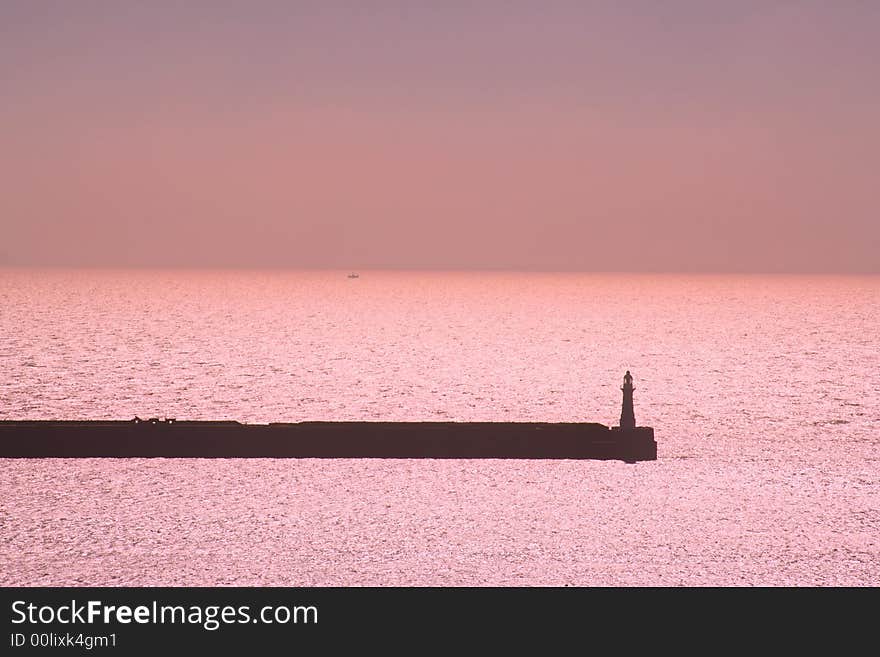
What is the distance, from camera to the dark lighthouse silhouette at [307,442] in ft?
26.9

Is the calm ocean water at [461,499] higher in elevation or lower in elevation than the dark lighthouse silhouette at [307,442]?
lower

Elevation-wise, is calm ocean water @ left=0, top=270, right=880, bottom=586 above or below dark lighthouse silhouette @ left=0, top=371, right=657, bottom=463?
below

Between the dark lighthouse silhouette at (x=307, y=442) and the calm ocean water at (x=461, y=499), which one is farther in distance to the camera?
the dark lighthouse silhouette at (x=307, y=442)

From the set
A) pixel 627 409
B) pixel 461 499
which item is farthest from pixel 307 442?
pixel 627 409

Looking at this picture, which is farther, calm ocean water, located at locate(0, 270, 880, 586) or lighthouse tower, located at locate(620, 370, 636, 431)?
lighthouse tower, located at locate(620, 370, 636, 431)

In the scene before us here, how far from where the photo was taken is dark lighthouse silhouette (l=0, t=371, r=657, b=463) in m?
8.19

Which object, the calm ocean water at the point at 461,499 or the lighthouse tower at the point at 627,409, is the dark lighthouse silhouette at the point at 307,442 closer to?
the lighthouse tower at the point at 627,409

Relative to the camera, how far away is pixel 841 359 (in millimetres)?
23562

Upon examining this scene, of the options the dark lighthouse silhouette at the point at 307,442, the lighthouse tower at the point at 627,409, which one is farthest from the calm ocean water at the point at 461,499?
the lighthouse tower at the point at 627,409

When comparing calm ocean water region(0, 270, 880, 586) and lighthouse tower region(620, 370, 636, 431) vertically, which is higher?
Answer: lighthouse tower region(620, 370, 636, 431)

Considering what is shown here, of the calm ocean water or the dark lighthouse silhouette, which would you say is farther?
the dark lighthouse silhouette

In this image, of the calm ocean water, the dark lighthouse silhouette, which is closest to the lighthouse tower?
the dark lighthouse silhouette

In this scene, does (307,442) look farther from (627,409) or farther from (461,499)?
(627,409)

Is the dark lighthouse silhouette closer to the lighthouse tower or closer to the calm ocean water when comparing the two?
the lighthouse tower
